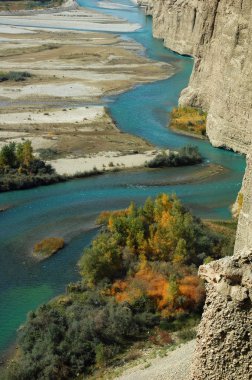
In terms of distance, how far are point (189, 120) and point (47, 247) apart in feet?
75.4

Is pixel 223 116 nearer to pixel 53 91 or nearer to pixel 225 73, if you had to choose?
pixel 225 73

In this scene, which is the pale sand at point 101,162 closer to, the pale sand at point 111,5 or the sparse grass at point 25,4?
the sparse grass at point 25,4

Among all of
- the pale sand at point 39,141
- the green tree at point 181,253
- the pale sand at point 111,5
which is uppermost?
the pale sand at point 111,5

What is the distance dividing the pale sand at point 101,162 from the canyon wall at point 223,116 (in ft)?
18.8

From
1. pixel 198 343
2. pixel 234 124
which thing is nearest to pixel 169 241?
pixel 198 343

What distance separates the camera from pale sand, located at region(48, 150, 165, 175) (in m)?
36.2

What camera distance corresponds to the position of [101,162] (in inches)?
1474

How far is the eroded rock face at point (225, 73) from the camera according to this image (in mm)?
36062

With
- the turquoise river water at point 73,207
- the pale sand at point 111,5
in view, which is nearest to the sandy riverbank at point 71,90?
the turquoise river water at point 73,207

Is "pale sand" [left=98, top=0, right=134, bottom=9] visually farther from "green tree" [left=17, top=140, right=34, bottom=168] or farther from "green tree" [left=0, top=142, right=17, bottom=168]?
"green tree" [left=0, top=142, right=17, bottom=168]

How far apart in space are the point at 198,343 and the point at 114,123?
39.0 meters

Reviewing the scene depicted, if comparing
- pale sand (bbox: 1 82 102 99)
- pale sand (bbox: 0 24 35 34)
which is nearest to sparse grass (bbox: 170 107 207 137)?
pale sand (bbox: 1 82 102 99)

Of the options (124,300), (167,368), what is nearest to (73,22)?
(124,300)

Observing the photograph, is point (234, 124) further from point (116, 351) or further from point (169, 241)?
point (116, 351)
